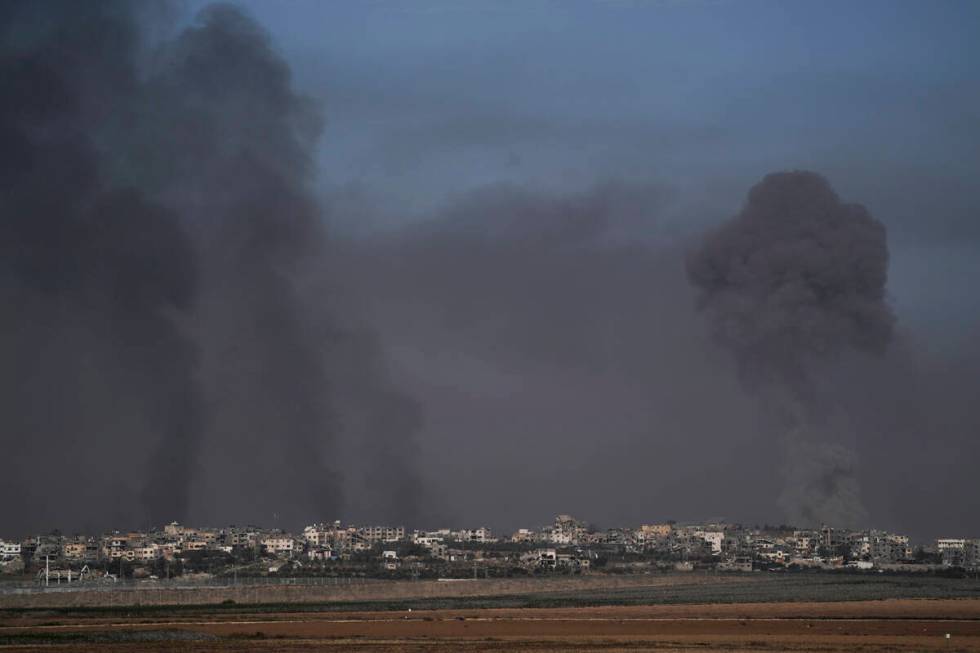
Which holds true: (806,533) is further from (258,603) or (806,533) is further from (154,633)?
(154,633)

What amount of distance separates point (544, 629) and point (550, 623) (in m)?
4.32

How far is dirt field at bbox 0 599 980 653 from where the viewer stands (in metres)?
57.4

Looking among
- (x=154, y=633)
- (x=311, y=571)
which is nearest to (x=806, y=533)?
(x=311, y=571)

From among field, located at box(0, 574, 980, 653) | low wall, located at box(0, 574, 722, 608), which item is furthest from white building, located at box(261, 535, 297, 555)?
field, located at box(0, 574, 980, 653)

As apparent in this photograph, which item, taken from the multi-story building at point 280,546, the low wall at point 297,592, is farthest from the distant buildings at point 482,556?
the low wall at point 297,592

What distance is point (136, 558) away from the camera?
561 ft

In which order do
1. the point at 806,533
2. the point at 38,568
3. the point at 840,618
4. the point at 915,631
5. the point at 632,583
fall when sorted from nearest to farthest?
the point at 915,631 → the point at 840,618 → the point at 632,583 → the point at 38,568 → the point at 806,533

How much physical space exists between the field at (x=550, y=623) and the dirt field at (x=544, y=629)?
0.19 feet

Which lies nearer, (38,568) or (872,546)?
(38,568)

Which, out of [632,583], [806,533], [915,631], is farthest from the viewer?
[806,533]

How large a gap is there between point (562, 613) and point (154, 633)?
2433 centimetres

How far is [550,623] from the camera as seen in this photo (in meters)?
71.2

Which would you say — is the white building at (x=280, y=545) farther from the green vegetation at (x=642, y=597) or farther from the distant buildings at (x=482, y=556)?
the green vegetation at (x=642, y=597)

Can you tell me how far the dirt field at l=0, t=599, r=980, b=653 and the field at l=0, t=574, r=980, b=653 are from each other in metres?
0.06
